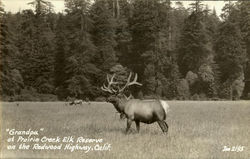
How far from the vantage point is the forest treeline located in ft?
135

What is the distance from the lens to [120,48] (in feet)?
167

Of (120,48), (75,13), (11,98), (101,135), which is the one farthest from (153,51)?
(101,135)

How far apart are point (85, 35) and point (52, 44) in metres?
4.07

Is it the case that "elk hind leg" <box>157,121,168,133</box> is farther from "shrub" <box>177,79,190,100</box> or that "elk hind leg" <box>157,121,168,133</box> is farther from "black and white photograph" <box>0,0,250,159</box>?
"shrub" <box>177,79,190,100</box>

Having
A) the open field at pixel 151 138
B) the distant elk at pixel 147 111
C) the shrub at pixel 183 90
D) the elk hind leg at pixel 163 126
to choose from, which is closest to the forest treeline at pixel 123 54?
the shrub at pixel 183 90

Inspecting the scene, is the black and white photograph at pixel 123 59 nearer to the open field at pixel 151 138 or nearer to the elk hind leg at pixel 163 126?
the open field at pixel 151 138

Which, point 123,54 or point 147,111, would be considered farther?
point 123,54

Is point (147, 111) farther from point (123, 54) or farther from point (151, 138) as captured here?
point (123, 54)

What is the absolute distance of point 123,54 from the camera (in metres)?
50.2

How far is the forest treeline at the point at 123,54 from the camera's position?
41.0 m

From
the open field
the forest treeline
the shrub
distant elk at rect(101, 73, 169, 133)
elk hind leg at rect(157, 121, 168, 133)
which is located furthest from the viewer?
the shrub

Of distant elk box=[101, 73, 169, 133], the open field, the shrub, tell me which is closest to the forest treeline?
the shrub

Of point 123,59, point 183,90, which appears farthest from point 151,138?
point 123,59

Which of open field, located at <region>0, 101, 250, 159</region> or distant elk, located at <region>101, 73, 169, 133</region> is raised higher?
distant elk, located at <region>101, 73, 169, 133</region>
